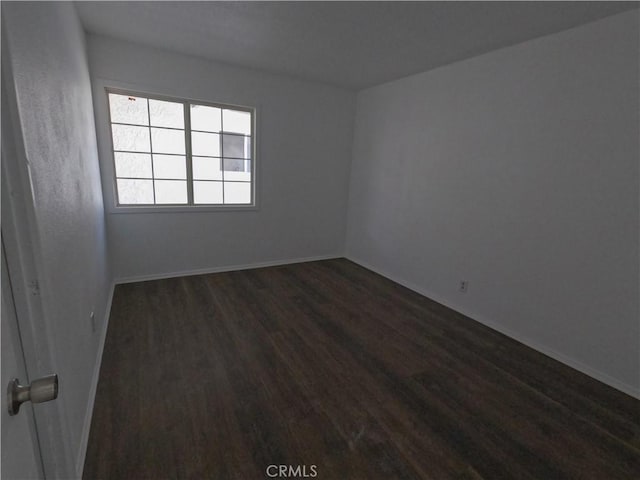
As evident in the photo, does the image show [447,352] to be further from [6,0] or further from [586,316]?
[6,0]

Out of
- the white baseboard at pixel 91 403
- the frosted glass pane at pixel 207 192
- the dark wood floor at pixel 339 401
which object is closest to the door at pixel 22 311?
the white baseboard at pixel 91 403

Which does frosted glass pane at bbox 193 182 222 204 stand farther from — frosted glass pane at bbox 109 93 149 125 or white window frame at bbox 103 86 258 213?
frosted glass pane at bbox 109 93 149 125

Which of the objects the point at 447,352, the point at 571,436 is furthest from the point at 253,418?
the point at 571,436

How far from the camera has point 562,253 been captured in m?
2.37

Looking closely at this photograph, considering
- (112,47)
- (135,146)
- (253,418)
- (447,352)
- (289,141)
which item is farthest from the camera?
(289,141)

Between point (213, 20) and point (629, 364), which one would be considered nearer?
point (629, 364)

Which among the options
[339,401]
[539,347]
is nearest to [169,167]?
[339,401]

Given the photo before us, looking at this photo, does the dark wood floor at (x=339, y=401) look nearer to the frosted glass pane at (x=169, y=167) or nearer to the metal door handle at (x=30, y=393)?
the metal door handle at (x=30, y=393)

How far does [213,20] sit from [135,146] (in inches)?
63.7

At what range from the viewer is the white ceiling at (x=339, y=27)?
2.05m

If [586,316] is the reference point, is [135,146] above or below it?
above

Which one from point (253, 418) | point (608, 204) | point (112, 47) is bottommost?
point (253, 418)

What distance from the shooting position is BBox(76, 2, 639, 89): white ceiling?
80.9 inches

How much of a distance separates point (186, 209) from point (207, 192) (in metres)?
0.34
